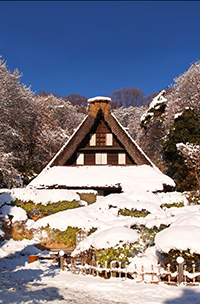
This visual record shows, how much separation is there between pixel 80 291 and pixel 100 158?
1355 cm

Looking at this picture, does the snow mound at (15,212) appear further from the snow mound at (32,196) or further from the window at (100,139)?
the window at (100,139)

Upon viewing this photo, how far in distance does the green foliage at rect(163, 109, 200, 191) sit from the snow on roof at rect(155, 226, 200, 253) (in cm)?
1589

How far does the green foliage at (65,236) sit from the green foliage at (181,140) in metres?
13.7

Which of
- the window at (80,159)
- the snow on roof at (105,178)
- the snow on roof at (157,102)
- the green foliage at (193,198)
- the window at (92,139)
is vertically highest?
A: the snow on roof at (157,102)

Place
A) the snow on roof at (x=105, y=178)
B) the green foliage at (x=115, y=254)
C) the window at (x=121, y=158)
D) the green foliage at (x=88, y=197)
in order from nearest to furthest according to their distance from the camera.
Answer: the green foliage at (x=115, y=254)
the green foliage at (x=88, y=197)
the snow on roof at (x=105, y=178)
the window at (x=121, y=158)

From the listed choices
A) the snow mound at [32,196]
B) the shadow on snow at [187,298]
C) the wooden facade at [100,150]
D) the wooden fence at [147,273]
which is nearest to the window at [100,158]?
the wooden facade at [100,150]

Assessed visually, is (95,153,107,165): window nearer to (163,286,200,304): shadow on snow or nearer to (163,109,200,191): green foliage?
(163,109,200,191): green foliage

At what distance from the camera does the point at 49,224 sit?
11.1 metres

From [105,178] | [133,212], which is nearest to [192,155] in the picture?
[105,178]

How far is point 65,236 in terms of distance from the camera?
10906 millimetres

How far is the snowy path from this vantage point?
5574 mm

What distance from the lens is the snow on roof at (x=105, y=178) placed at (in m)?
16.4

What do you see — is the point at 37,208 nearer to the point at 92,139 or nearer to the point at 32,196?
the point at 32,196

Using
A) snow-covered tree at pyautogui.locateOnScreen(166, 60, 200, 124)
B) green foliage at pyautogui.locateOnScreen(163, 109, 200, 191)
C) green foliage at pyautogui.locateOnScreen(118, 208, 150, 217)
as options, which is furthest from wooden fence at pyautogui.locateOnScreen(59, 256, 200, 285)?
snow-covered tree at pyautogui.locateOnScreen(166, 60, 200, 124)
